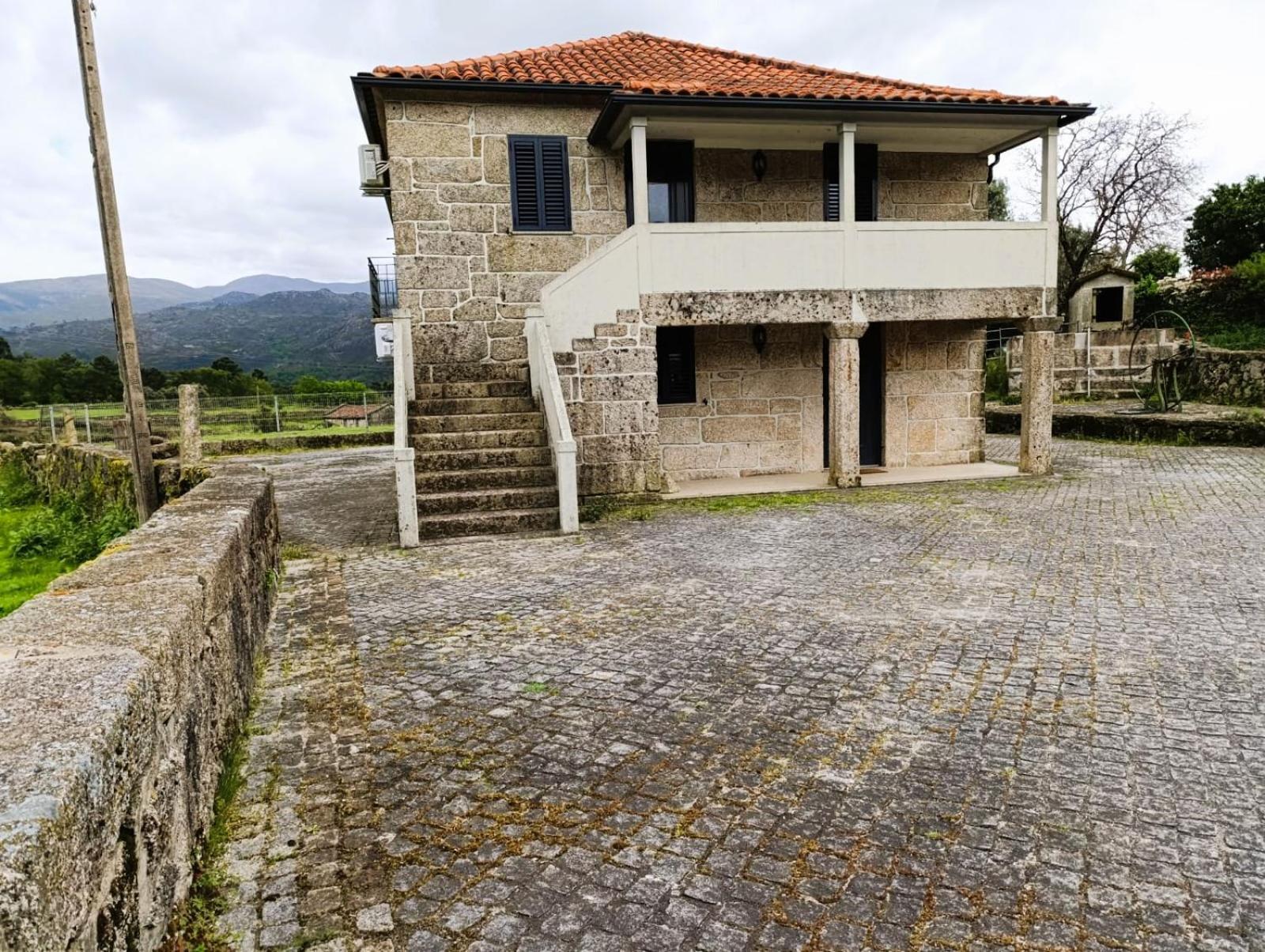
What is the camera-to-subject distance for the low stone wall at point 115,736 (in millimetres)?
1633

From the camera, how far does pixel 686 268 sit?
10.7m

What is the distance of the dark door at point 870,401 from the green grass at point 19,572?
10424 millimetres

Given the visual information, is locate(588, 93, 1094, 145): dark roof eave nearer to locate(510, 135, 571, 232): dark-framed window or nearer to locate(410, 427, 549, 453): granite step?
locate(510, 135, 571, 232): dark-framed window

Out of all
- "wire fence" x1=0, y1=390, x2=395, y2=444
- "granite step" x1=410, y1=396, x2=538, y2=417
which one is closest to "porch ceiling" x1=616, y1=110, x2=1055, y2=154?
"granite step" x1=410, y1=396, x2=538, y2=417

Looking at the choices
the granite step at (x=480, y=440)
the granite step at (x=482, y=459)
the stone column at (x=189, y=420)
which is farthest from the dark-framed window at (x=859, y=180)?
the stone column at (x=189, y=420)

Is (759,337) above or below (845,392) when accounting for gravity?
above

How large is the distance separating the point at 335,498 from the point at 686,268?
6.34 metres

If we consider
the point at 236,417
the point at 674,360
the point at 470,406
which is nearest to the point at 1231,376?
the point at 674,360

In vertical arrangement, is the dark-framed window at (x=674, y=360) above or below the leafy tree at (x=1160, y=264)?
below

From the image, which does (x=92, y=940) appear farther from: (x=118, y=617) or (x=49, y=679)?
(x=118, y=617)

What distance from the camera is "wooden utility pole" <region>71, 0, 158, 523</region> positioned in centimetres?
845

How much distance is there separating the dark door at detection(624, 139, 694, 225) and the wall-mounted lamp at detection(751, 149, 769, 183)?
94cm

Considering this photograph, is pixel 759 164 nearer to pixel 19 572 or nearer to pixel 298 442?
pixel 19 572

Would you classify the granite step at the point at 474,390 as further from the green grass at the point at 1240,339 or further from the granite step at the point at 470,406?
the green grass at the point at 1240,339
